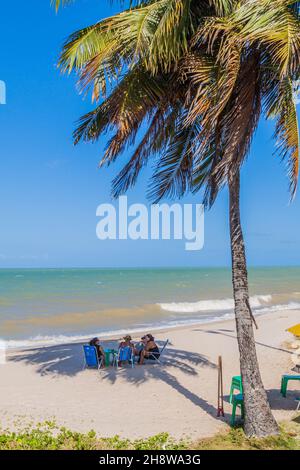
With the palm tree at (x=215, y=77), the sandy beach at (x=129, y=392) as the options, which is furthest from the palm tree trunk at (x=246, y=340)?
the sandy beach at (x=129, y=392)

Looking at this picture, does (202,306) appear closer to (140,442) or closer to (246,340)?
(246,340)

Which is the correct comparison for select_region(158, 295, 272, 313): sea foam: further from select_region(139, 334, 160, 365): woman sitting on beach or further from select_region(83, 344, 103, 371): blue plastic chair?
select_region(83, 344, 103, 371): blue plastic chair

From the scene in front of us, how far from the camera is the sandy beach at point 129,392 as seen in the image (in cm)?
813

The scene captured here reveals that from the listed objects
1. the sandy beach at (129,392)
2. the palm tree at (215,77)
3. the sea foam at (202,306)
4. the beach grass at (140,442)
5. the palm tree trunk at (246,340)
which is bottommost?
the sea foam at (202,306)

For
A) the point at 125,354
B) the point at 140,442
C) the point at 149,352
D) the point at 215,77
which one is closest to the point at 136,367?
the point at 125,354

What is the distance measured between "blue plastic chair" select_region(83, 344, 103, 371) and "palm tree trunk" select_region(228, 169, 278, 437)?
5262 mm

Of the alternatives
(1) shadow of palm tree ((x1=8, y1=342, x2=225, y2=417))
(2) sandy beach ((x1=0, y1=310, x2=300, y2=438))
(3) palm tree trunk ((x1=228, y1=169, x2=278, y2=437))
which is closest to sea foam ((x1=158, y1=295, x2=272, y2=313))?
(1) shadow of palm tree ((x1=8, y1=342, x2=225, y2=417))

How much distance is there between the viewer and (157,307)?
37562mm

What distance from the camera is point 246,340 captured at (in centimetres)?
753

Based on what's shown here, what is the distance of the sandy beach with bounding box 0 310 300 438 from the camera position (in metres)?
8.13

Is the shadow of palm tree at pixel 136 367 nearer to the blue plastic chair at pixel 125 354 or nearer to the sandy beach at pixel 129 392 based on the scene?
the sandy beach at pixel 129 392

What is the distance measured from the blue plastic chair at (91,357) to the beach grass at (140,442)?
4.05 metres

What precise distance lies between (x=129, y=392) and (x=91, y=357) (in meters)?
2.15
